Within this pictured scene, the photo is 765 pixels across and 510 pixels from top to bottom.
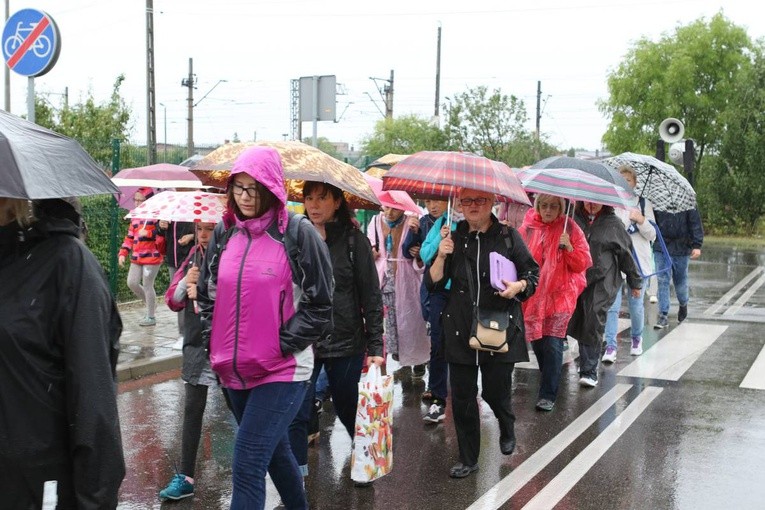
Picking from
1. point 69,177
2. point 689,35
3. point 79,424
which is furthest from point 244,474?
point 689,35

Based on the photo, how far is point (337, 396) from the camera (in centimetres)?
554

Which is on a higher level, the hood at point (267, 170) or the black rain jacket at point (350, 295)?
the hood at point (267, 170)

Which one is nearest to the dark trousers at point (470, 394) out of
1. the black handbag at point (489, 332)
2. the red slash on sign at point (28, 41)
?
the black handbag at point (489, 332)

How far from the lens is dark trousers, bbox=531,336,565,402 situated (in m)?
7.42

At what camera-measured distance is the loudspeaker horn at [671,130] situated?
2230 cm

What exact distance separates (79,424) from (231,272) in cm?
146

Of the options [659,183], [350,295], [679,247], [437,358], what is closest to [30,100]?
[437,358]

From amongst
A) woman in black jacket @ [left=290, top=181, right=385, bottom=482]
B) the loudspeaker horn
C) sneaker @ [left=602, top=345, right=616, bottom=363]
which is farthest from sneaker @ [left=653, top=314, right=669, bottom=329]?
the loudspeaker horn

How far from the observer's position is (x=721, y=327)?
39.0ft

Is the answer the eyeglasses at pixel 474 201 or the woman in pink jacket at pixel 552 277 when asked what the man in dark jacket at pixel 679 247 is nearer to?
the woman in pink jacket at pixel 552 277

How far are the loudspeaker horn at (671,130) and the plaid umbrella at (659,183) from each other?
12.4 meters

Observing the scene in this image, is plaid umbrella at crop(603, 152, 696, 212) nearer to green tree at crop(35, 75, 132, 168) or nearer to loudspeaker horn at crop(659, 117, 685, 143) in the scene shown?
loudspeaker horn at crop(659, 117, 685, 143)

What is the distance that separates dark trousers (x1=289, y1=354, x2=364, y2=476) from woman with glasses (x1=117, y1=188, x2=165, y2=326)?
16.7 feet

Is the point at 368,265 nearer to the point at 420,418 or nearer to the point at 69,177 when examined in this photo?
the point at 420,418
